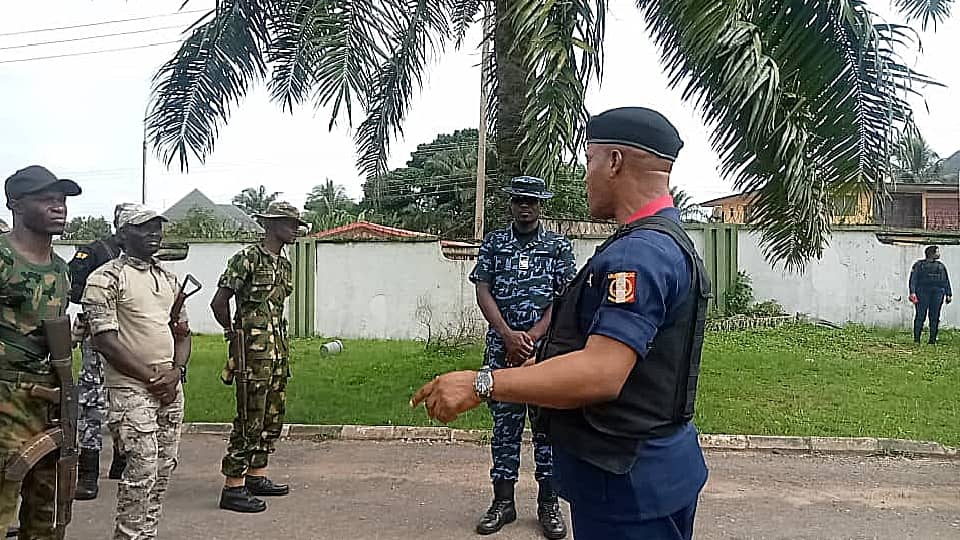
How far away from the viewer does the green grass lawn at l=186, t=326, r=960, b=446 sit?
763 centimetres

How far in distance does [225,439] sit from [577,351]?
5.57 m

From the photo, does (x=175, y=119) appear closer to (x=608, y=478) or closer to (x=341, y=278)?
(x=608, y=478)

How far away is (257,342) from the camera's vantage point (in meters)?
5.16

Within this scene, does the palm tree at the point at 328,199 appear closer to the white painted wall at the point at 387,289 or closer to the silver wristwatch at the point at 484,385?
the white painted wall at the point at 387,289

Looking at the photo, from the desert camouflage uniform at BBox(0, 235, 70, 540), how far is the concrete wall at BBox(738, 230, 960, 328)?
13.4m

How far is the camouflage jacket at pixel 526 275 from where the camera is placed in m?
5.00

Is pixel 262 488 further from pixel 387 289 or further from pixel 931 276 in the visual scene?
pixel 931 276

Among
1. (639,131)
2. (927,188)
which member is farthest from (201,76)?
(927,188)

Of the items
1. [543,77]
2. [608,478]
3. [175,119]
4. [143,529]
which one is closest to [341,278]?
[175,119]

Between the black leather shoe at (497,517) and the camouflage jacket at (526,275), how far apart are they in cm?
99

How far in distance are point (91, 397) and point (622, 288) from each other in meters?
4.66

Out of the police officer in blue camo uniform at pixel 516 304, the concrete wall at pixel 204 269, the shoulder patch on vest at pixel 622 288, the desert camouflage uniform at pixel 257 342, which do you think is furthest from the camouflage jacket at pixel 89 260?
the concrete wall at pixel 204 269

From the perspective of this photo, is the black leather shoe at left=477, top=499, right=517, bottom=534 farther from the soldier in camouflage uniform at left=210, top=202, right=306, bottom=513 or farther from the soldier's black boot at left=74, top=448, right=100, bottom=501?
the soldier's black boot at left=74, top=448, right=100, bottom=501

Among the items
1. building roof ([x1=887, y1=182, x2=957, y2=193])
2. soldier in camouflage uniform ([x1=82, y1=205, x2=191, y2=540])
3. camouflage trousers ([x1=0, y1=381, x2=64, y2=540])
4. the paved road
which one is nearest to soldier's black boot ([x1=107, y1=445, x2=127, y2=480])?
the paved road
